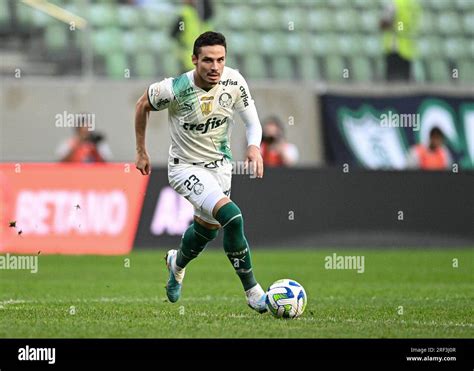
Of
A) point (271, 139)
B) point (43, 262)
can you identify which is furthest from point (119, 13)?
point (43, 262)

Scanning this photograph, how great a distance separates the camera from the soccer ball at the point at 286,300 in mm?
9242

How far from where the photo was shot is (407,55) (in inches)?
897

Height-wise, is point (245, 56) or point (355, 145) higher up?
point (245, 56)

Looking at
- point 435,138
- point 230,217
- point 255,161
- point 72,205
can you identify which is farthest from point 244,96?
point 435,138

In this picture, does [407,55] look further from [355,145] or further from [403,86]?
[355,145]

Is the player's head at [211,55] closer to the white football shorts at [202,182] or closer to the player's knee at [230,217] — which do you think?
the white football shorts at [202,182]

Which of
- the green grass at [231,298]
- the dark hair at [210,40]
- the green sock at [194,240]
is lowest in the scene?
the green grass at [231,298]

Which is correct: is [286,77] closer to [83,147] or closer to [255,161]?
[83,147]

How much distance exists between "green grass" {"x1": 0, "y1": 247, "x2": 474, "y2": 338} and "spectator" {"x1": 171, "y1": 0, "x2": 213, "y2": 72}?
449 centimetres

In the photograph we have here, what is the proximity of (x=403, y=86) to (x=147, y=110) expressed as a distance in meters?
13.7

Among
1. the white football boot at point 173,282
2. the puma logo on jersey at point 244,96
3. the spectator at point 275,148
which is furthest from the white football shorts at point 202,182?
the spectator at point 275,148
